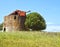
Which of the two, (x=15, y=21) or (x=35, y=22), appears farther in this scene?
(x=35, y=22)

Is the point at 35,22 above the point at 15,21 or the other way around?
the other way around

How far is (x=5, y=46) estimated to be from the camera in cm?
2064

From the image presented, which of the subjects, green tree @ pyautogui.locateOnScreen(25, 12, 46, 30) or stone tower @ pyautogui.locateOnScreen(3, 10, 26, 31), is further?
green tree @ pyautogui.locateOnScreen(25, 12, 46, 30)

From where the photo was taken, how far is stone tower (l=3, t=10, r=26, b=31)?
6750cm

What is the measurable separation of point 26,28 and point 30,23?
2.96 m

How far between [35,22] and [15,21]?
6.07 metres

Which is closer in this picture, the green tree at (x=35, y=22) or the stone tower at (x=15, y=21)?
the stone tower at (x=15, y=21)

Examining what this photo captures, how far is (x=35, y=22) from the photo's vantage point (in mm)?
70875

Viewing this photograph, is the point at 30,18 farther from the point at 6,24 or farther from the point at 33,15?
the point at 6,24

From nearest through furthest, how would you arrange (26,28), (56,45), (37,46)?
(37,46), (56,45), (26,28)

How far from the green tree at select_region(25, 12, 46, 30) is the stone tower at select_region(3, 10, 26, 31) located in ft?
9.46

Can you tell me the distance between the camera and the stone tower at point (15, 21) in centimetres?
6750

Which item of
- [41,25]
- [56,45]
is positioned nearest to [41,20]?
[41,25]

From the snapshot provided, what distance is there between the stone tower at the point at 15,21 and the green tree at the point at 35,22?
2885 millimetres
